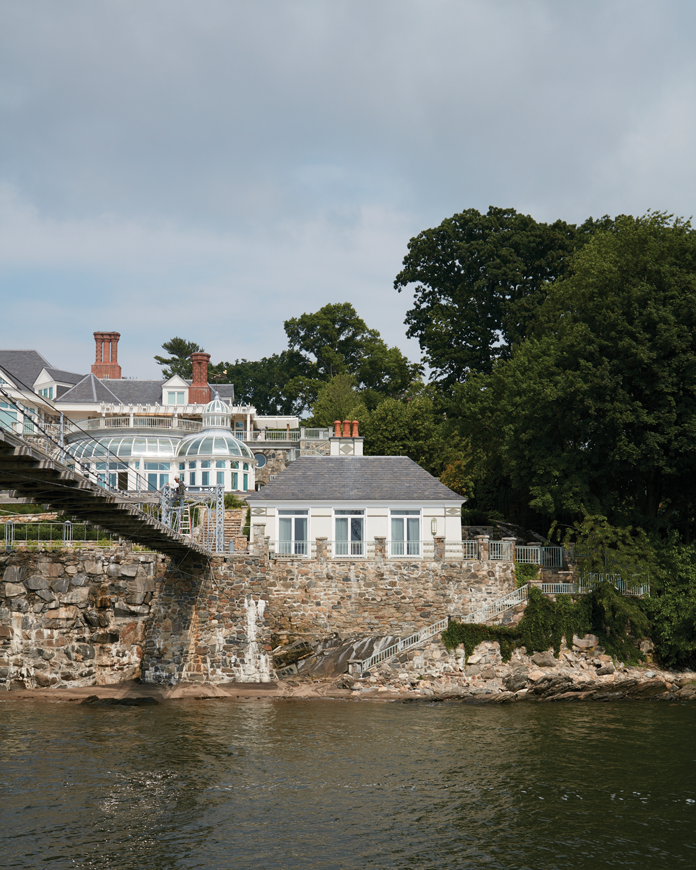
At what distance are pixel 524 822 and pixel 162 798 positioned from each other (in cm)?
873

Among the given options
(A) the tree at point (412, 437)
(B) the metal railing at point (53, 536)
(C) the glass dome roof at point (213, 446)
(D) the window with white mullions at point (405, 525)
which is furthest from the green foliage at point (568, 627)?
(C) the glass dome roof at point (213, 446)

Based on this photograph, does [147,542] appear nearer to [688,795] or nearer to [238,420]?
[688,795]

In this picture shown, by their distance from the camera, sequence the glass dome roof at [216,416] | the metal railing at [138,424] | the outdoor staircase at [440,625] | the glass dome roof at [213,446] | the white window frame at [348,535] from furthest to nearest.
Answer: the metal railing at [138,424], the glass dome roof at [216,416], the glass dome roof at [213,446], the white window frame at [348,535], the outdoor staircase at [440,625]

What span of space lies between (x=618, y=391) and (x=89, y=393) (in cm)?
4638

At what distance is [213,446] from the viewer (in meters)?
55.2

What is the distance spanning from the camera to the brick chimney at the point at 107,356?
77.2m

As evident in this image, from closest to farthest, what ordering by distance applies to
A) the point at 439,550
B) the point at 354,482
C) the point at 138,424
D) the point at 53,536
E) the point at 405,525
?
the point at 439,550 → the point at 53,536 → the point at 405,525 → the point at 354,482 → the point at 138,424

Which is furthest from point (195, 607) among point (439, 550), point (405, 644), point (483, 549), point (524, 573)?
point (524, 573)

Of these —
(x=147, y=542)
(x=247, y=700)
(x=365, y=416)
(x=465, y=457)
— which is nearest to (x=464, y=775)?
(x=247, y=700)

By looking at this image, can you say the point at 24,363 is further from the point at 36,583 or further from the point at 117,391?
the point at 36,583

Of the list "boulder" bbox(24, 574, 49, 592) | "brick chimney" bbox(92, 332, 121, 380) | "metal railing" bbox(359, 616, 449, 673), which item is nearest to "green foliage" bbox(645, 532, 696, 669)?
"metal railing" bbox(359, 616, 449, 673)

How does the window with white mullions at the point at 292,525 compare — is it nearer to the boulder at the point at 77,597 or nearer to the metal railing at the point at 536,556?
the boulder at the point at 77,597

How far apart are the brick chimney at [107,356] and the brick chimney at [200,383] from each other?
31.2 ft

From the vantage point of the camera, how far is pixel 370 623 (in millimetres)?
37250
